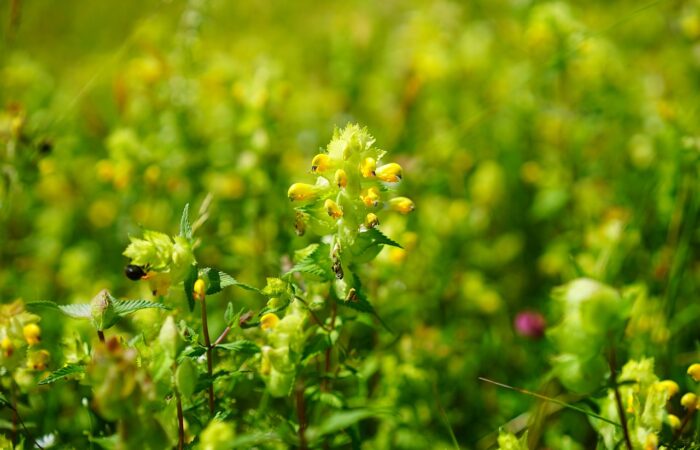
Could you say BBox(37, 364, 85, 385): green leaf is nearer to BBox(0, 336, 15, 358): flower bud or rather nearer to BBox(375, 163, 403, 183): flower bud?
BBox(0, 336, 15, 358): flower bud

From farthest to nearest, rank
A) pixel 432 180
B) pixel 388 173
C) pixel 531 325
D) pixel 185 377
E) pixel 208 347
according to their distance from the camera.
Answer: pixel 432 180
pixel 531 325
pixel 388 173
pixel 208 347
pixel 185 377

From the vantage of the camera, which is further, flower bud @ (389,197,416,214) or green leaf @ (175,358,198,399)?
flower bud @ (389,197,416,214)

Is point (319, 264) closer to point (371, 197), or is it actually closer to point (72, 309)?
point (371, 197)

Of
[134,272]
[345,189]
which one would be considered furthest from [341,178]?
[134,272]

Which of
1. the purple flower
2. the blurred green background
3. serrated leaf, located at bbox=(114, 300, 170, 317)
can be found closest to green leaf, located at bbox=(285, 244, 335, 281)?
serrated leaf, located at bbox=(114, 300, 170, 317)

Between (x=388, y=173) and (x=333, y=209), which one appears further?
(x=388, y=173)

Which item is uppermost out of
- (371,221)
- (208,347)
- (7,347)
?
(371,221)

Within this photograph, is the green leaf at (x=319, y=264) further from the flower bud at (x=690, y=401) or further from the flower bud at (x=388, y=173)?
the flower bud at (x=690, y=401)
